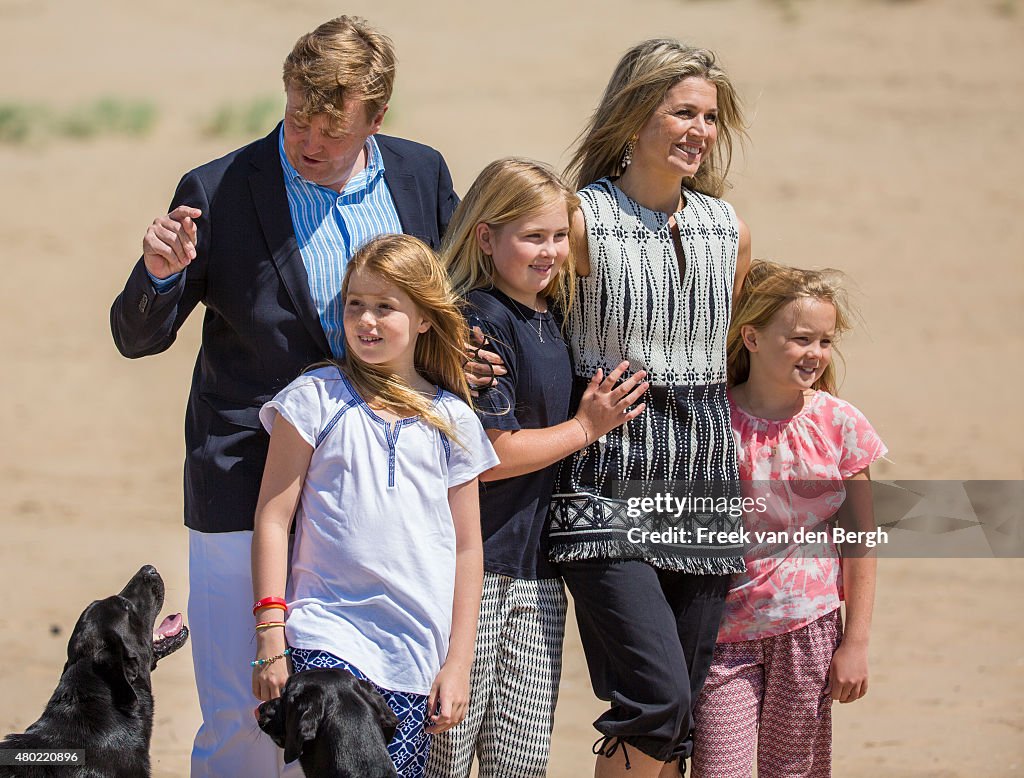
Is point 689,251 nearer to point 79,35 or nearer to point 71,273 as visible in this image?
point 71,273

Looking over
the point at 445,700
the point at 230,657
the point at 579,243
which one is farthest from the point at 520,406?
the point at 230,657

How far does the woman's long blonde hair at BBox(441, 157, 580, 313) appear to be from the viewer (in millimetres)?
3559

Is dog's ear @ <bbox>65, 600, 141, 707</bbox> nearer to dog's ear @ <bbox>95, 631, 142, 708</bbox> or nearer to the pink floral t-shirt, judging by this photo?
dog's ear @ <bbox>95, 631, 142, 708</bbox>

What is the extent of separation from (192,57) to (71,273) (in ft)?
25.7

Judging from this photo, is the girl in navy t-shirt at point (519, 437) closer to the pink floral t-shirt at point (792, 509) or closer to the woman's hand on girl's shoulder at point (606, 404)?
the woman's hand on girl's shoulder at point (606, 404)

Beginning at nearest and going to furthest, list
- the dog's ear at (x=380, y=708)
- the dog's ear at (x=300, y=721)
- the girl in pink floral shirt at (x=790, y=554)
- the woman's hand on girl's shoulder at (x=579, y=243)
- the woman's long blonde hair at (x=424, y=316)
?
1. the dog's ear at (x=300, y=721)
2. the dog's ear at (x=380, y=708)
3. the woman's long blonde hair at (x=424, y=316)
4. the woman's hand on girl's shoulder at (x=579, y=243)
5. the girl in pink floral shirt at (x=790, y=554)

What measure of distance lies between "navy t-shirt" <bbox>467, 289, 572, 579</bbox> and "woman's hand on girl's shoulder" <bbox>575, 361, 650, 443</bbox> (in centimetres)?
8

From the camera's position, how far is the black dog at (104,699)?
3.64m

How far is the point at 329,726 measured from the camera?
3004 mm

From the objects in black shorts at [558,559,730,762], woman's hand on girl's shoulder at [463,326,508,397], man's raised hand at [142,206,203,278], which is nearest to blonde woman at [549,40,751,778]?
black shorts at [558,559,730,762]

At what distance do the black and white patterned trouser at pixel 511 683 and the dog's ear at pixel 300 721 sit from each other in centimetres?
62

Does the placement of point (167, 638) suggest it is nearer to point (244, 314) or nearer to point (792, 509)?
point (244, 314)

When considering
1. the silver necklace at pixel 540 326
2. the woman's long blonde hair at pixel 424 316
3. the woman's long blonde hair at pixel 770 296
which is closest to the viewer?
the woman's long blonde hair at pixel 424 316

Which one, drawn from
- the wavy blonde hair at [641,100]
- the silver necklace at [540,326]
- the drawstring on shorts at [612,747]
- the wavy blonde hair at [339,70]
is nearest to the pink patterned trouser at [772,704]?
the drawstring on shorts at [612,747]
